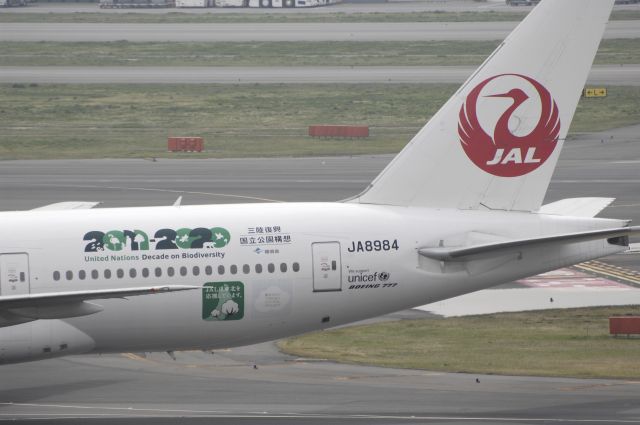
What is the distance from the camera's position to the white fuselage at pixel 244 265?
3203 centimetres

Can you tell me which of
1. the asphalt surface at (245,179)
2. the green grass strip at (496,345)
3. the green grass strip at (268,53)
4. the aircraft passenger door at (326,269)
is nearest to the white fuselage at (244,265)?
the aircraft passenger door at (326,269)

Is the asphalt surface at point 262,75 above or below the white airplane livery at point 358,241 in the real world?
above

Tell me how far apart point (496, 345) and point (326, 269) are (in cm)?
958

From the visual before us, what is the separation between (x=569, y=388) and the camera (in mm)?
33906

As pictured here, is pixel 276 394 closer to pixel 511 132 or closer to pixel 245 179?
pixel 511 132

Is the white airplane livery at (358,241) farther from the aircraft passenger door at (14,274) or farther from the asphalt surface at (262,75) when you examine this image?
the asphalt surface at (262,75)

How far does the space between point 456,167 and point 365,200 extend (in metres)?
2.77

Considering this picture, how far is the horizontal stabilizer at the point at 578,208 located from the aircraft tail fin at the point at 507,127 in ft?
3.68

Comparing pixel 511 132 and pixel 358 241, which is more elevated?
pixel 511 132

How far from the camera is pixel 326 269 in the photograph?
107 feet

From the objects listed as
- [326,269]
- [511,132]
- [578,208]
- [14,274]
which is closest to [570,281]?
[578,208]

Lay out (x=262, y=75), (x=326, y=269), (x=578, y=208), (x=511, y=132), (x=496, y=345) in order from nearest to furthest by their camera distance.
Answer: (x=326, y=269), (x=511, y=132), (x=578, y=208), (x=496, y=345), (x=262, y=75)

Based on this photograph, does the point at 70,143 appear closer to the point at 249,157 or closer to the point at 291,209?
the point at 249,157

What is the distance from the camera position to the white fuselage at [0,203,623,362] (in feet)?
105
